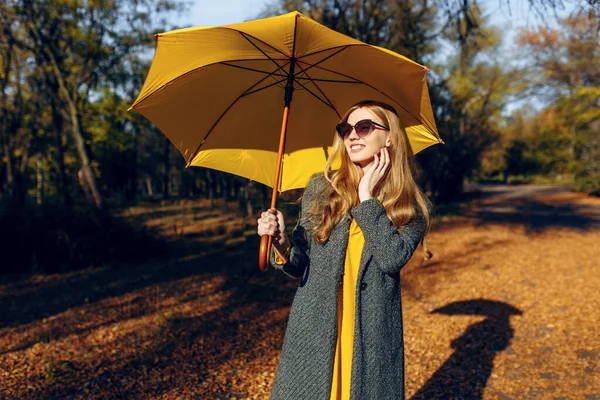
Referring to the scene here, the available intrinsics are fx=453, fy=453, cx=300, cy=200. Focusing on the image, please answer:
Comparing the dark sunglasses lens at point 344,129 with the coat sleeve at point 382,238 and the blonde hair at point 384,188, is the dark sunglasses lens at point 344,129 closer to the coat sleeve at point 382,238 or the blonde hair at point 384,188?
the blonde hair at point 384,188

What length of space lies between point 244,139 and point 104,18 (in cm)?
1330

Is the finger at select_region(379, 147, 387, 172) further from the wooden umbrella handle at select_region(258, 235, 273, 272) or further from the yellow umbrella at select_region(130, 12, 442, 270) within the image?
the wooden umbrella handle at select_region(258, 235, 273, 272)

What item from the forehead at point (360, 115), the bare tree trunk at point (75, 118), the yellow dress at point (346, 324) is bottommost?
the yellow dress at point (346, 324)

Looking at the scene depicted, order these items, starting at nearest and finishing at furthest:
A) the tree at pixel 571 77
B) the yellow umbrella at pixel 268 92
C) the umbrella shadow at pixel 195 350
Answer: the yellow umbrella at pixel 268 92 → the umbrella shadow at pixel 195 350 → the tree at pixel 571 77

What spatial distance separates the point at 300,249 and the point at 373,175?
0.47 meters

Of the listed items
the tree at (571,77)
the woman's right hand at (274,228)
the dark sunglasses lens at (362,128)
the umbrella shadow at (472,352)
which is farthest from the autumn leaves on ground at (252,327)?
the tree at (571,77)

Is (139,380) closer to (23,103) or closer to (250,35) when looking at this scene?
(250,35)

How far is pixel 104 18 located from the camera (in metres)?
13.7

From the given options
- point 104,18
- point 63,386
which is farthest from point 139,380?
point 104,18

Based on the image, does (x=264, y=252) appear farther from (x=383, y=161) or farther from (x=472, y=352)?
(x=472, y=352)

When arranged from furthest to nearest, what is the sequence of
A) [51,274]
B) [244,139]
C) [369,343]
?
[51,274], [244,139], [369,343]

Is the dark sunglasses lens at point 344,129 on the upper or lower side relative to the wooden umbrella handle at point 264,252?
upper

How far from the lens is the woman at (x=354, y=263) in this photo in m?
1.91

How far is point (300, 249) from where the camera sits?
207 centimetres
